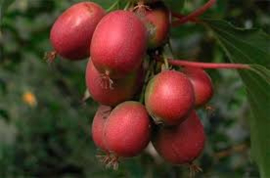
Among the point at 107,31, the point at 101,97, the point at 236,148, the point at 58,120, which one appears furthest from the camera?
the point at 58,120

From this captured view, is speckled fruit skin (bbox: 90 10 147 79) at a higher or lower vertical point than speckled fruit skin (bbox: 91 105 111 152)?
higher

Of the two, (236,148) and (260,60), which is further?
(236,148)

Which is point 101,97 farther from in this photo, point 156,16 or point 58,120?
point 58,120

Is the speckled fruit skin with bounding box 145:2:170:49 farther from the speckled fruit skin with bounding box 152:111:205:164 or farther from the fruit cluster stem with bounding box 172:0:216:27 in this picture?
the speckled fruit skin with bounding box 152:111:205:164

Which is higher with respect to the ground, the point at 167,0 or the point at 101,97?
the point at 167,0

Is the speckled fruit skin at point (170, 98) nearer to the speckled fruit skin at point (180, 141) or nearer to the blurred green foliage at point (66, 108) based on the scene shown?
the speckled fruit skin at point (180, 141)

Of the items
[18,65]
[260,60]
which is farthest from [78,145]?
[260,60]

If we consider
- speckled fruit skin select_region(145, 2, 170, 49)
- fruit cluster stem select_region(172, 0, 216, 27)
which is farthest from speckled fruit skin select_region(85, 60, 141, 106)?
fruit cluster stem select_region(172, 0, 216, 27)
